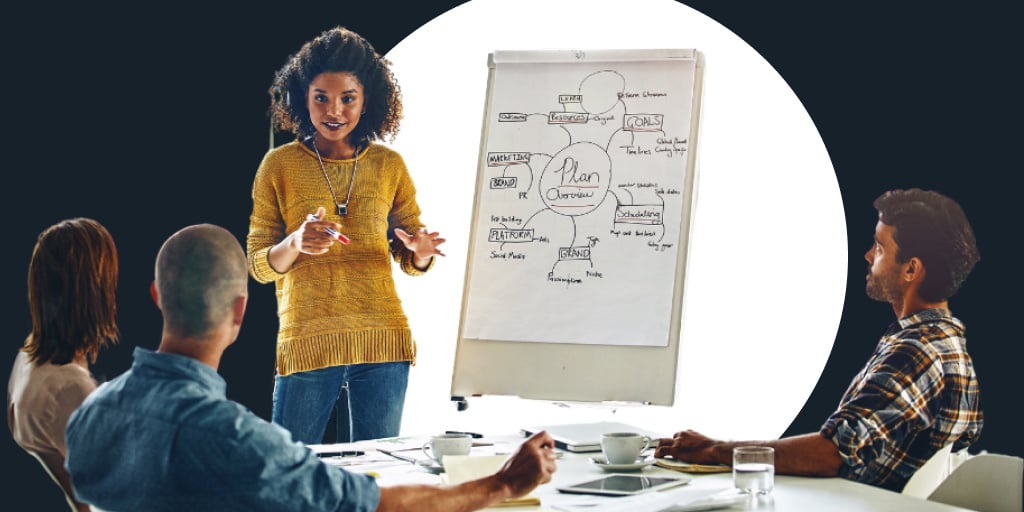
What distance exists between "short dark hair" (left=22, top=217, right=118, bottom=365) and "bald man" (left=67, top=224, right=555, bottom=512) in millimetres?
893

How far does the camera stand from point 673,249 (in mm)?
3713

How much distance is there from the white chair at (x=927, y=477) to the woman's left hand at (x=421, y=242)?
70.1 inches

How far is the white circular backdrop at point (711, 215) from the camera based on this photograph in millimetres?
5027

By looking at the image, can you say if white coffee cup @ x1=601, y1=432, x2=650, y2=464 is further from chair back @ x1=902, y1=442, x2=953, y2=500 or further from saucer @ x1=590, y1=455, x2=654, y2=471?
chair back @ x1=902, y1=442, x2=953, y2=500

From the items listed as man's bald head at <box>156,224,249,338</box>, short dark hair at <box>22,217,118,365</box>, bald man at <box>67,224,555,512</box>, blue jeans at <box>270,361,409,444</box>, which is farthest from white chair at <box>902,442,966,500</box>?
short dark hair at <box>22,217,118,365</box>

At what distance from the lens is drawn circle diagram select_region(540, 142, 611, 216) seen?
3879 millimetres

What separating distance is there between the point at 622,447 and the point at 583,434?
0.42 meters

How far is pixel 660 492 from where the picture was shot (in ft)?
7.47

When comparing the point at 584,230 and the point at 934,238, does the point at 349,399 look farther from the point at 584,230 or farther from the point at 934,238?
the point at 934,238

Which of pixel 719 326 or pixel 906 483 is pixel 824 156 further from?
pixel 906 483

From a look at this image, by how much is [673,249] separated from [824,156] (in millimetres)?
1607

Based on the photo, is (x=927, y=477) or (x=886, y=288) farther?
(x=886, y=288)

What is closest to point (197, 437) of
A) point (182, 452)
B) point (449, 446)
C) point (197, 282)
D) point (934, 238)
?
point (182, 452)

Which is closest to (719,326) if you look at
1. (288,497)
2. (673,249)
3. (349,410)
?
(673,249)
